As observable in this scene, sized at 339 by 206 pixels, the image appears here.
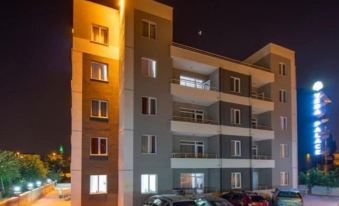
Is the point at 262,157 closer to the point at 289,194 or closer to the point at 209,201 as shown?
the point at 289,194

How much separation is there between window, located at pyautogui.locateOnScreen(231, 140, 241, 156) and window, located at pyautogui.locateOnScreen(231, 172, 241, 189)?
1.65m

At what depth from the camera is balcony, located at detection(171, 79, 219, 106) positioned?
29.6 m

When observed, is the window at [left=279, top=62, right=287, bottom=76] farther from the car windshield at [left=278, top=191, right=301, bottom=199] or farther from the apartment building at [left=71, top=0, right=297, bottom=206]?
the car windshield at [left=278, top=191, right=301, bottom=199]

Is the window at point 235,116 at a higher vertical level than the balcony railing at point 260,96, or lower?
lower

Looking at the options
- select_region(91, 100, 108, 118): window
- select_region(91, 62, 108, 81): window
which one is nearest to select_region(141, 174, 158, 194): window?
select_region(91, 100, 108, 118): window

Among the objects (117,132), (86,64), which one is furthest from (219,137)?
(86,64)

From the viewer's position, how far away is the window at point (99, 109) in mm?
28062

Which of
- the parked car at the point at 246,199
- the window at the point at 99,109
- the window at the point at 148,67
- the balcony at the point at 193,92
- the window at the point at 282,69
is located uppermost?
the window at the point at 282,69

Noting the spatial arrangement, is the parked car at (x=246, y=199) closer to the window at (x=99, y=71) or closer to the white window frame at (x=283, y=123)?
the window at (x=99, y=71)

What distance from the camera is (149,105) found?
27.8 meters

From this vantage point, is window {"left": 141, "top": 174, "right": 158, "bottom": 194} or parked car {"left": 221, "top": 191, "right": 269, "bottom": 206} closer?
parked car {"left": 221, "top": 191, "right": 269, "bottom": 206}

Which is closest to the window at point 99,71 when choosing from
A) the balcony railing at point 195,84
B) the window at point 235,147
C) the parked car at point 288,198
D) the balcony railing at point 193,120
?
the balcony railing at point 195,84

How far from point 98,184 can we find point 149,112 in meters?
6.11

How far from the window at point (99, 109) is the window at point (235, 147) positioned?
11158 millimetres
